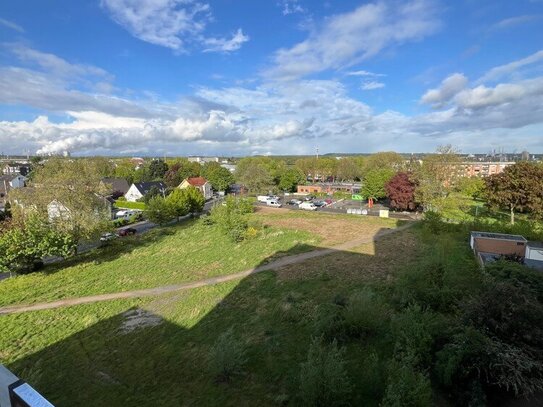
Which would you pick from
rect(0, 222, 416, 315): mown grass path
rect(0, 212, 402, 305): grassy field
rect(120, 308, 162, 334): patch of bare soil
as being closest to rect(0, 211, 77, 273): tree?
rect(0, 212, 402, 305): grassy field

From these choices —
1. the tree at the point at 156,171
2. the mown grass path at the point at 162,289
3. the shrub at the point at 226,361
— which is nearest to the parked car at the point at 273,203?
the mown grass path at the point at 162,289

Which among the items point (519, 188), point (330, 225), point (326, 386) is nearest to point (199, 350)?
point (326, 386)

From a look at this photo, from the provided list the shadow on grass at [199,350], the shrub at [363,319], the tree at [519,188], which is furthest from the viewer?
the tree at [519,188]

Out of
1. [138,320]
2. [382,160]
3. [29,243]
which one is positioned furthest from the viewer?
[382,160]

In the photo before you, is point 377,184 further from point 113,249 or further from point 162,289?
point 162,289

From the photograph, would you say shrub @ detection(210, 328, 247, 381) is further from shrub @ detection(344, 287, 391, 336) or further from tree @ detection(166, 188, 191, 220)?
tree @ detection(166, 188, 191, 220)

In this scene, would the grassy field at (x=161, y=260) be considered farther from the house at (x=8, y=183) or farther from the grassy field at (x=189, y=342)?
the house at (x=8, y=183)
